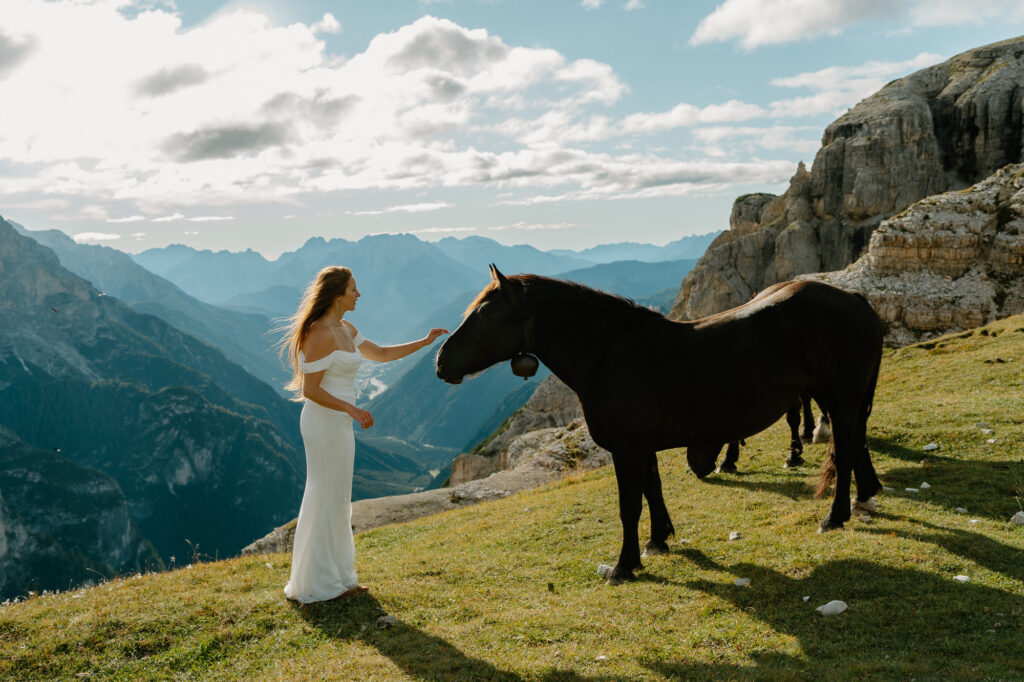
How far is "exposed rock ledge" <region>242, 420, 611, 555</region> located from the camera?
1736cm

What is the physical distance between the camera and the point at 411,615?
735 centimetres

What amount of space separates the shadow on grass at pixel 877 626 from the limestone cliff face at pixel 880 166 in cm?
7930

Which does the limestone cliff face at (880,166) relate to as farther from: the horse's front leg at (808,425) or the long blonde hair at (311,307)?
the long blonde hair at (311,307)

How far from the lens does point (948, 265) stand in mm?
33500

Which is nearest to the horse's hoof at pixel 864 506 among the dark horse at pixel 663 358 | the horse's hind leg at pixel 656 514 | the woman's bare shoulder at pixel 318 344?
the dark horse at pixel 663 358

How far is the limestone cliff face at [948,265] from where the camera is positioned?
31219mm

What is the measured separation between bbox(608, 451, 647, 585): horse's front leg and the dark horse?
0.05ft

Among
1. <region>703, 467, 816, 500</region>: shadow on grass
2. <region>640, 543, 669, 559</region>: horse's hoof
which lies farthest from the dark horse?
<region>703, 467, 816, 500</region>: shadow on grass

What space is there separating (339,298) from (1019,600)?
8317 millimetres

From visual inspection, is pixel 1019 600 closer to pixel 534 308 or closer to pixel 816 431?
pixel 534 308

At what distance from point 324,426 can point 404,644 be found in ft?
9.35

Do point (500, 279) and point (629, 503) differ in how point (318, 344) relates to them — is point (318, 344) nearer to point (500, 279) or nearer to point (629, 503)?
point (500, 279)

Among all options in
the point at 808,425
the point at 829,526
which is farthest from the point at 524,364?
the point at 808,425

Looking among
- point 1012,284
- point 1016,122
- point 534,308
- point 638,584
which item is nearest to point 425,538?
point 638,584
